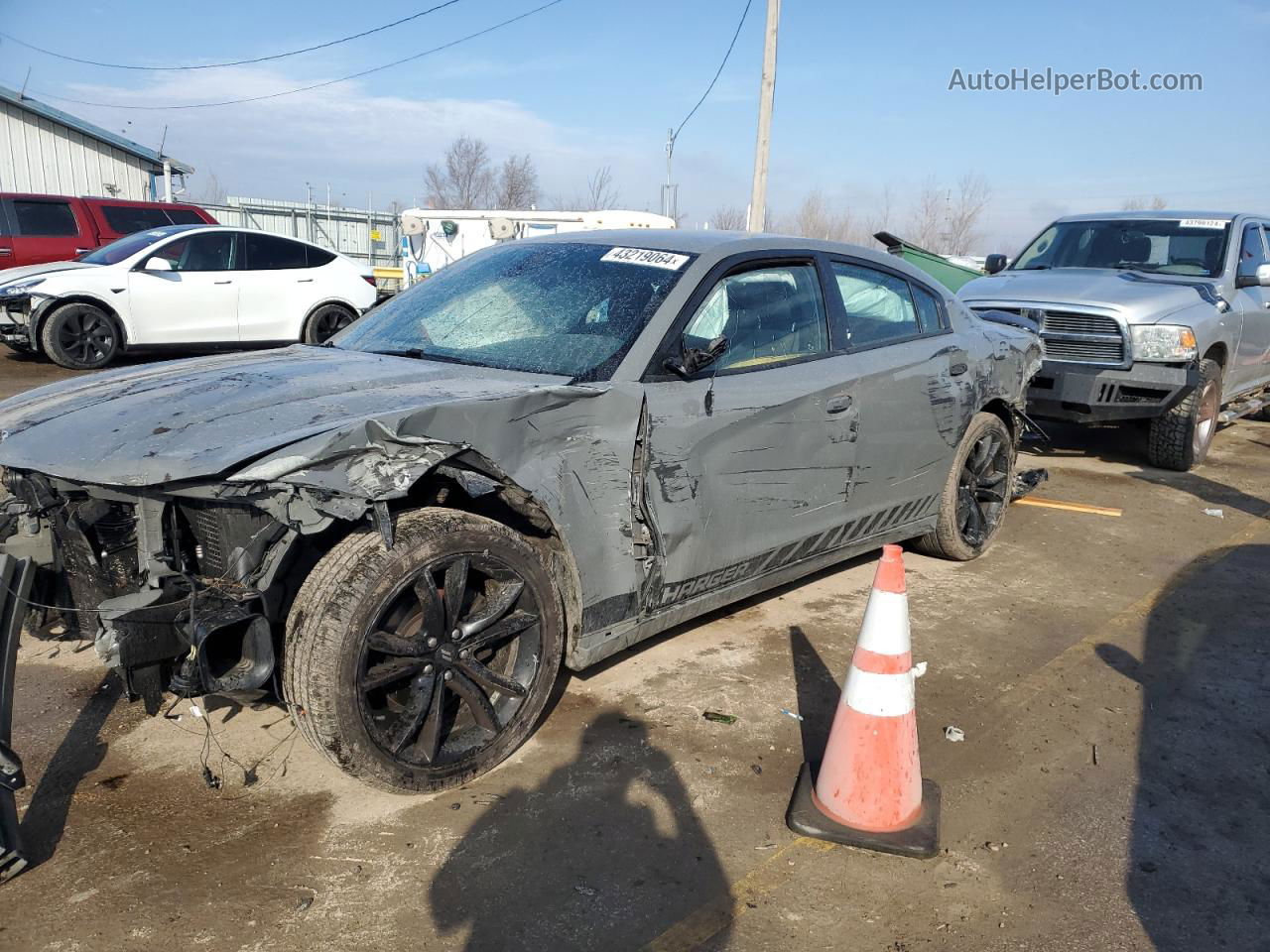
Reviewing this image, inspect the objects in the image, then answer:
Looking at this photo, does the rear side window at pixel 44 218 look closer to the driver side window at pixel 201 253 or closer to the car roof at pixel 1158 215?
the driver side window at pixel 201 253

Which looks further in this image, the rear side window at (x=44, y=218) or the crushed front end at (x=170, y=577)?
the rear side window at (x=44, y=218)

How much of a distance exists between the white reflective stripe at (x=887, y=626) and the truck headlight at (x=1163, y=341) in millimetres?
5539

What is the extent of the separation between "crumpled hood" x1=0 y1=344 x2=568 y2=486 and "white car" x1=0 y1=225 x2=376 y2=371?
714 cm

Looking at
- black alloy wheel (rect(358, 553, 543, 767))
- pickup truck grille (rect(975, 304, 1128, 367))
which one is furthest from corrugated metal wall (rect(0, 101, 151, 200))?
black alloy wheel (rect(358, 553, 543, 767))

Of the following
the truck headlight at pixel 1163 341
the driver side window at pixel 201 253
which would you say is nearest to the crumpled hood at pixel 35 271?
the driver side window at pixel 201 253

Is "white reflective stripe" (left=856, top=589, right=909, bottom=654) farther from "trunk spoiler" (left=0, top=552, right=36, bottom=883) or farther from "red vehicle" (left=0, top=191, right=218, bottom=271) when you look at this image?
"red vehicle" (left=0, top=191, right=218, bottom=271)

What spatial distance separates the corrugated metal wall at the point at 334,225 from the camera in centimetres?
2762

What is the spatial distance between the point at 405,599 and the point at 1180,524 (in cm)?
559

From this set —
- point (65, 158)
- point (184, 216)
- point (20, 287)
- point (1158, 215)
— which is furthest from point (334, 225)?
point (1158, 215)

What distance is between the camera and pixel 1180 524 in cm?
642

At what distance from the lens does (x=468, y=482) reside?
2.78 m

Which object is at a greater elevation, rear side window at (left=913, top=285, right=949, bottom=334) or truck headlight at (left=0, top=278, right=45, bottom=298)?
rear side window at (left=913, top=285, right=949, bottom=334)

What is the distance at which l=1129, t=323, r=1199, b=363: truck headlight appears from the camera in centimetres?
731

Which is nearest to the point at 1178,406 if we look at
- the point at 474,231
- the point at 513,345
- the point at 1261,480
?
the point at 1261,480
